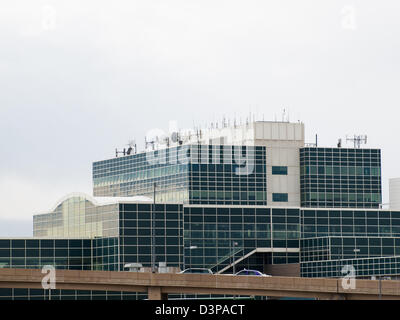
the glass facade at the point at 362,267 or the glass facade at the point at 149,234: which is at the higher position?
the glass facade at the point at 149,234

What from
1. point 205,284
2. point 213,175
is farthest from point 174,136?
point 205,284

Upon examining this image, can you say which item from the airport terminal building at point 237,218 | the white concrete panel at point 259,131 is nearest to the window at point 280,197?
the airport terminal building at point 237,218

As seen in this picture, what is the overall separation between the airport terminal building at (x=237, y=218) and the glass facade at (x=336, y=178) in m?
0.20

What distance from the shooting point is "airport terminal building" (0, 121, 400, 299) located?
153m

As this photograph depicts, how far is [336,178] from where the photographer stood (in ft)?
649

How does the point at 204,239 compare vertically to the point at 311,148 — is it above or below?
below

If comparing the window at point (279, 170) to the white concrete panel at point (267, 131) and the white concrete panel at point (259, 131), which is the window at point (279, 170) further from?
the white concrete panel at point (259, 131)

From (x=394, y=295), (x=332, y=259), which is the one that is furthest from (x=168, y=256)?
(x=394, y=295)

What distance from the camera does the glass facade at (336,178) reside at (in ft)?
641

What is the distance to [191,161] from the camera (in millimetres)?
186375

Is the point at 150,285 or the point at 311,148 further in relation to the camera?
the point at 311,148

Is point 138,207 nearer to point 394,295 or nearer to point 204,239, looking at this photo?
point 204,239

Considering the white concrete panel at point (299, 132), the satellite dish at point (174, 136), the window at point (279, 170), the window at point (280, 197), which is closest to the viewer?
the window at point (280, 197)

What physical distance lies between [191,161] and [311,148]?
26.0m
